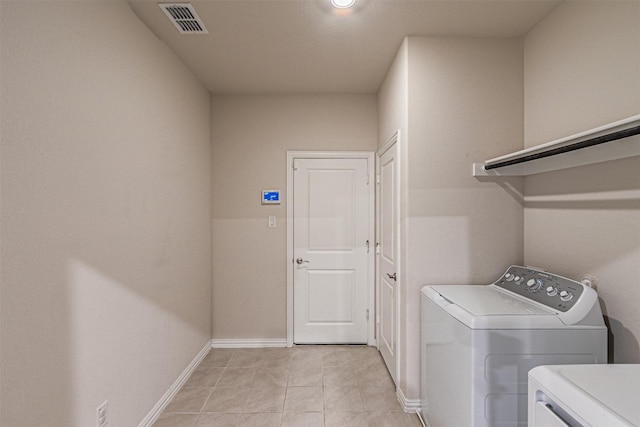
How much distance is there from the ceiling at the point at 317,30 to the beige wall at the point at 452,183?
0.74 ft

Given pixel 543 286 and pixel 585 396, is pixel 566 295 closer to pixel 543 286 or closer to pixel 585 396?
pixel 543 286

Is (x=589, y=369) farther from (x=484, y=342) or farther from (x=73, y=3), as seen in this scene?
(x=73, y=3)

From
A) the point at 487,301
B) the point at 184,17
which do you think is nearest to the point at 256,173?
the point at 184,17

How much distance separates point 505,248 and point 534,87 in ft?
3.57

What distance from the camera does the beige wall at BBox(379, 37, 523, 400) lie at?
6.95ft

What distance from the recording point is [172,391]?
2.32m

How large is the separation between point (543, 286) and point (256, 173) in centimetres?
254

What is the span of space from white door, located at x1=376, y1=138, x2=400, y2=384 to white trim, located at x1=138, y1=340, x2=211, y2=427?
169 cm

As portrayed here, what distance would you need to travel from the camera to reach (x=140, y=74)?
1954 mm

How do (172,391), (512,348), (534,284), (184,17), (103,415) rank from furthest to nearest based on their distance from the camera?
(172,391), (184,17), (534,284), (103,415), (512,348)

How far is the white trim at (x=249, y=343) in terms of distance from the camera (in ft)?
10.5

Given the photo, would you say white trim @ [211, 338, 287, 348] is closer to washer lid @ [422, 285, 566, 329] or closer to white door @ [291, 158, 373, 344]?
white door @ [291, 158, 373, 344]

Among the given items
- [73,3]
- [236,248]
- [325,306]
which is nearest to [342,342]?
[325,306]

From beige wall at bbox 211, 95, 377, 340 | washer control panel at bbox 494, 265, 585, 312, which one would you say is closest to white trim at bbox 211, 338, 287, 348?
beige wall at bbox 211, 95, 377, 340
